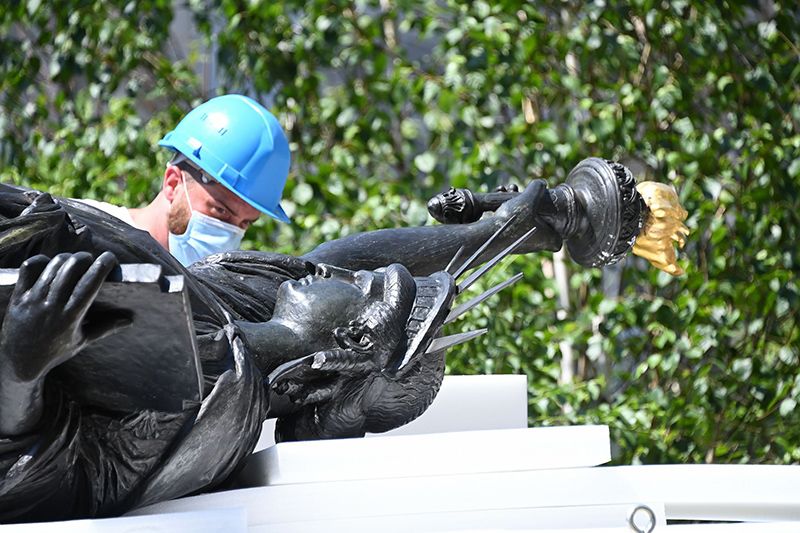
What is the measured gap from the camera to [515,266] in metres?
3.51

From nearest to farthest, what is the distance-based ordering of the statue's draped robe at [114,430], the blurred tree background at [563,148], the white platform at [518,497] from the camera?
the statue's draped robe at [114,430] < the white platform at [518,497] < the blurred tree background at [563,148]

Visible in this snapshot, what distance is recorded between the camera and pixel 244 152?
8.36 feet

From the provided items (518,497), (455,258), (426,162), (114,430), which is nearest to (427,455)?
(518,497)

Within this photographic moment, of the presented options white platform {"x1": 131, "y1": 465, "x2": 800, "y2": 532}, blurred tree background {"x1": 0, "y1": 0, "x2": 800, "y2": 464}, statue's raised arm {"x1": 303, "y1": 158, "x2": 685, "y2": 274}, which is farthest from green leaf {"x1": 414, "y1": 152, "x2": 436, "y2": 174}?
white platform {"x1": 131, "y1": 465, "x2": 800, "y2": 532}

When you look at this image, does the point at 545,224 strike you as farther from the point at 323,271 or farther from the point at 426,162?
the point at 426,162

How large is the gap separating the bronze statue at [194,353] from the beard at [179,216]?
77cm

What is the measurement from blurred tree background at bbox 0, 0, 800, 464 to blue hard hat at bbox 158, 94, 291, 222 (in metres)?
0.81

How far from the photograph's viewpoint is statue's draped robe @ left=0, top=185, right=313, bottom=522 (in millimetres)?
1261

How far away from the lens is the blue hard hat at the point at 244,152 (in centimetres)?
254

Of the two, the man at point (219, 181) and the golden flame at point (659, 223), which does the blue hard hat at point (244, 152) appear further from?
the golden flame at point (659, 223)

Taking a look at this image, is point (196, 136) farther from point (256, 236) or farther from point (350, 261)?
point (256, 236)

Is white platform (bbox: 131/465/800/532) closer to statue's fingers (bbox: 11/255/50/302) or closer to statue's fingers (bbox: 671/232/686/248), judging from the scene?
statue's fingers (bbox: 11/255/50/302)

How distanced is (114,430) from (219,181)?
124 cm

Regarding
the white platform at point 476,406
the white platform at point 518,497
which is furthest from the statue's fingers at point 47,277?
the white platform at point 476,406
